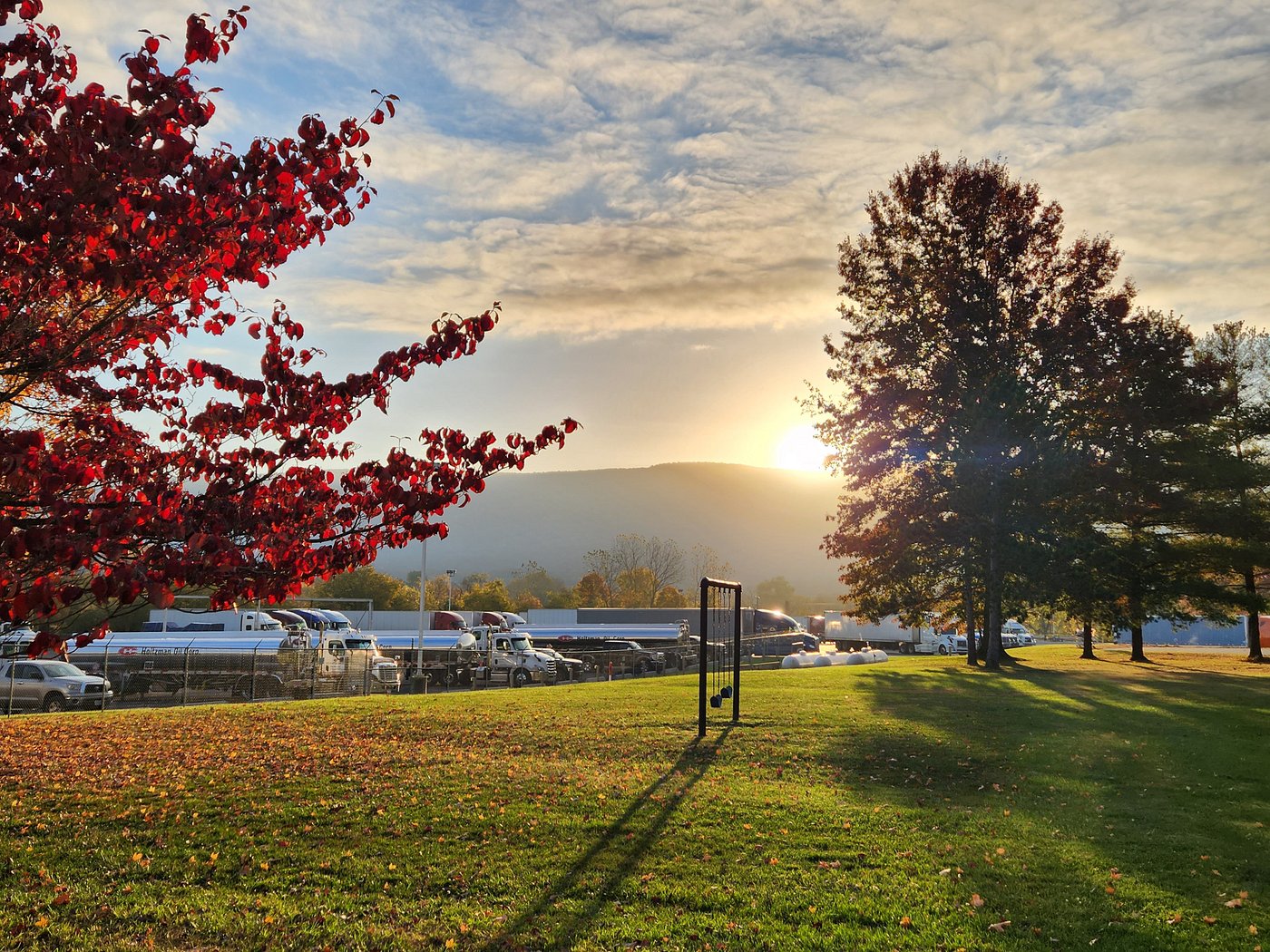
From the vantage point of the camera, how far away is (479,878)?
7449 millimetres

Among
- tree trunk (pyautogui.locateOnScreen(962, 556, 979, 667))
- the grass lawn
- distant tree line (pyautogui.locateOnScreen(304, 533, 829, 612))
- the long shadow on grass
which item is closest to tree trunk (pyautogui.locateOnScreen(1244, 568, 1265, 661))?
tree trunk (pyautogui.locateOnScreen(962, 556, 979, 667))

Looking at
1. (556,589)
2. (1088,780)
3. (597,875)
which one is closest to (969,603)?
(1088,780)

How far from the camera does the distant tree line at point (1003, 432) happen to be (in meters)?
34.6

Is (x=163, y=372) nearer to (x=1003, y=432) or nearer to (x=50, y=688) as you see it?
(x=50, y=688)

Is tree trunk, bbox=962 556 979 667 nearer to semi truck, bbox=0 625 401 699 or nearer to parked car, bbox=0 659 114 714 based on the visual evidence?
semi truck, bbox=0 625 401 699

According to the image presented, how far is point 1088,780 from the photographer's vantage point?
12.3m

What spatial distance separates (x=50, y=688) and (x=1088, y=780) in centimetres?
2833

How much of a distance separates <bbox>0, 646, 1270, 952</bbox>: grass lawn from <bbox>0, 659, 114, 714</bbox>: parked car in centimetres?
1285

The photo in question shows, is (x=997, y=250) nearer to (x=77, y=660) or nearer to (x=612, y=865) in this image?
(x=612, y=865)

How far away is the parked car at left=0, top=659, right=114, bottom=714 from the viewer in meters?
27.8

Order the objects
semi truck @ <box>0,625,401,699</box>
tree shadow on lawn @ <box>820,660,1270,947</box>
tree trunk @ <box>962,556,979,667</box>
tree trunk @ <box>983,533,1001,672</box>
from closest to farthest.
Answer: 1. tree shadow on lawn @ <box>820,660,1270,947</box>
2. semi truck @ <box>0,625,401,699</box>
3. tree trunk @ <box>983,533,1001,672</box>
4. tree trunk @ <box>962,556,979,667</box>

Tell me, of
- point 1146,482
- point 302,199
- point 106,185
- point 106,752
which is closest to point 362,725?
point 106,752

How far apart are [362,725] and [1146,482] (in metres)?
37.0

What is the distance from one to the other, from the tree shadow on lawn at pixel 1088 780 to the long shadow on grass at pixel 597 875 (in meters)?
2.62
